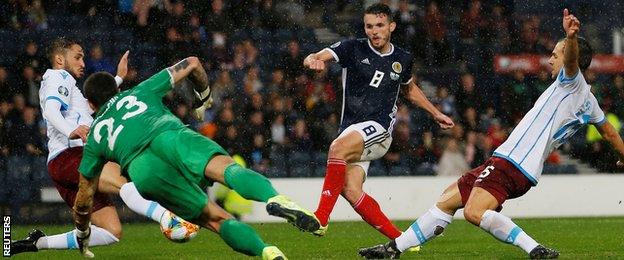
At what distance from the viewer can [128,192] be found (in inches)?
406

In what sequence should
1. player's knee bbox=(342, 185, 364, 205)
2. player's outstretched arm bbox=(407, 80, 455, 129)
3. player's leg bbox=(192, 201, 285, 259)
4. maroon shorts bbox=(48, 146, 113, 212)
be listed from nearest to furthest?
player's leg bbox=(192, 201, 285, 259), maroon shorts bbox=(48, 146, 113, 212), player's knee bbox=(342, 185, 364, 205), player's outstretched arm bbox=(407, 80, 455, 129)

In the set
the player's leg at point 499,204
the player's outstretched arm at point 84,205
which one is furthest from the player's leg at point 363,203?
the player's outstretched arm at point 84,205

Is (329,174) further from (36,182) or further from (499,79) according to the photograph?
(499,79)

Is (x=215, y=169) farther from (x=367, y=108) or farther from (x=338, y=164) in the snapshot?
(x=367, y=108)

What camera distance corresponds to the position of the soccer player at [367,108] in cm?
1077

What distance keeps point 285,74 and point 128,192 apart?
999cm

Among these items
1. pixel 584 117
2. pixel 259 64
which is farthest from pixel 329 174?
pixel 259 64

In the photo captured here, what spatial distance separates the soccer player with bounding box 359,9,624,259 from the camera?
349 inches

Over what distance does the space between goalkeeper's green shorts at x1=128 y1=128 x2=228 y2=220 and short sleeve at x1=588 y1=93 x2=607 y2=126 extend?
3069 millimetres

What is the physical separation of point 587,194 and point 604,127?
894cm

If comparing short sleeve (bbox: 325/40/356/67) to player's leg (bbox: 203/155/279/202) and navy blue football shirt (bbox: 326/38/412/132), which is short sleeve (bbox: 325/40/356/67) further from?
player's leg (bbox: 203/155/279/202)

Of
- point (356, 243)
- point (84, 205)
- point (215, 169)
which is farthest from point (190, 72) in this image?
point (356, 243)

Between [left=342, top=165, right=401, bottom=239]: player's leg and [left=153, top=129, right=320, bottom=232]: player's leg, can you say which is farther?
[left=342, top=165, right=401, bottom=239]: player's leg

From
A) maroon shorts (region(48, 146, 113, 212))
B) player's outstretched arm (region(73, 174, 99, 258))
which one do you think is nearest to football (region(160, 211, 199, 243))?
maroon shorts (region(48, 146, 113, 212))
